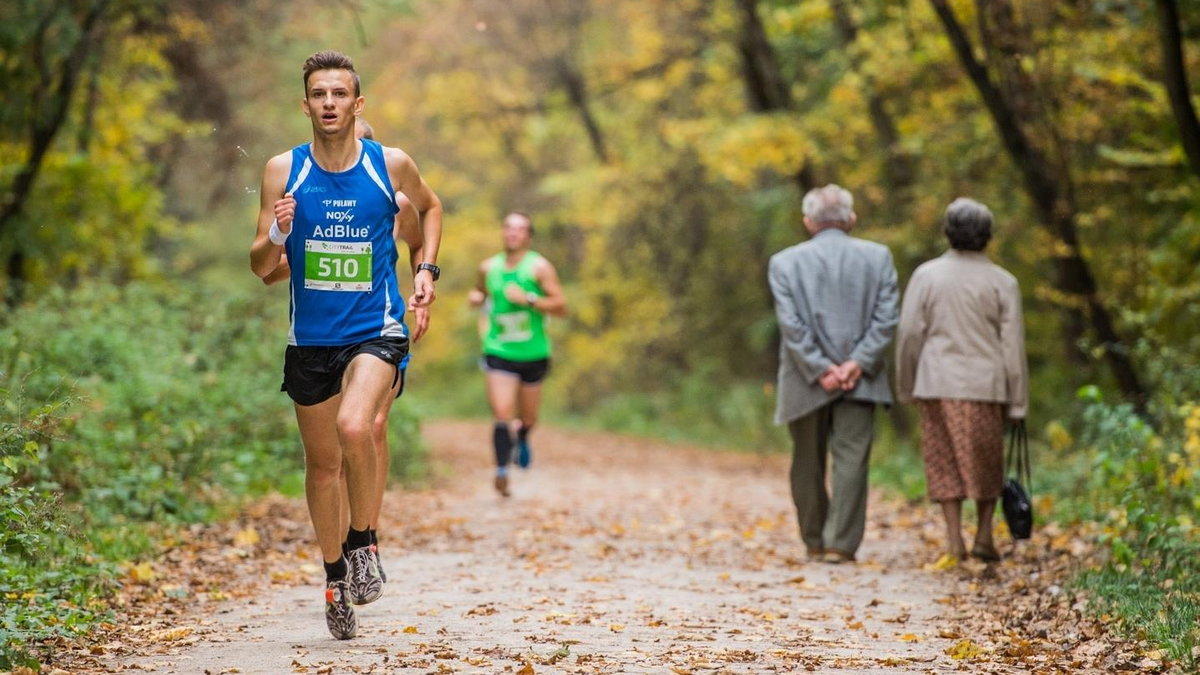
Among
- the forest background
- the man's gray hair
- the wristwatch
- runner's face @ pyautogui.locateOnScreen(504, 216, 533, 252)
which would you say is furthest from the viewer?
runner's face @ pyautogui.locateOnScreen(504, 216, 533, 252)

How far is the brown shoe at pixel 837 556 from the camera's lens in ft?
30.1

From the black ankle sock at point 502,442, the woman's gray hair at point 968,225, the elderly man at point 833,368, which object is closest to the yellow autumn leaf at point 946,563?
the elderly man at point 833,368

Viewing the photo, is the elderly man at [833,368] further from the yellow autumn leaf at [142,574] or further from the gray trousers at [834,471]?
the yellow autumn leaf at [142,574]

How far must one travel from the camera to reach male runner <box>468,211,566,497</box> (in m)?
12.6

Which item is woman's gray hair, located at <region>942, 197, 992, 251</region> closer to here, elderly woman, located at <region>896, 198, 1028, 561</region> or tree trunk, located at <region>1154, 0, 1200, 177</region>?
elderly woman, located at <region>896, 198, 1028, 561</region>

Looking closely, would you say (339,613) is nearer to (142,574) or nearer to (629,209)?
(142,574)

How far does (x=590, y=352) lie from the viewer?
3059 centimetres

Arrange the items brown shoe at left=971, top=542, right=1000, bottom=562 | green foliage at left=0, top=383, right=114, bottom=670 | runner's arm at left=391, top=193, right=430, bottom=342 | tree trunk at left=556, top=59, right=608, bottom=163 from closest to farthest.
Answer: green foliage at left=0, top=383, right=114, bottom=670
runner's arm at left=391, top=193, right=430, bottom=342
brown shoe at left=971, top=542, right=1000, bottom=562
tree trunk at left=556, top=59, right=608, bottom=163

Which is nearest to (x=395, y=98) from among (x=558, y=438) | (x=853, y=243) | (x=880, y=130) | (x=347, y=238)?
(x=558, y=438)

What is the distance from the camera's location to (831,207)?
31.5 feet

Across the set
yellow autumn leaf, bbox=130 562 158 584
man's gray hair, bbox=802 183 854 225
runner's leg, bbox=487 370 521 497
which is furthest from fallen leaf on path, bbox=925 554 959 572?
runner's leg, bbox=487 370 521 497

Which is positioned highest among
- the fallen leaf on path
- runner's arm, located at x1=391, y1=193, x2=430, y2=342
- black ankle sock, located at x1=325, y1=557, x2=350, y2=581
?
runner's arm, located at x1=391, y1=193, x2=430, y2=342

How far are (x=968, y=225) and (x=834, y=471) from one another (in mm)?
1749

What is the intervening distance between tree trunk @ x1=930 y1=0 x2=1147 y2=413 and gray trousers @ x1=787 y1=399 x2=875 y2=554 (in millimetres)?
4306
